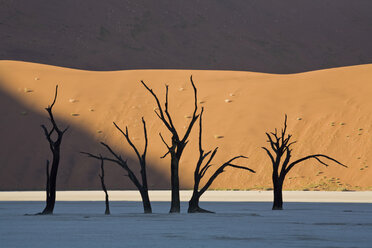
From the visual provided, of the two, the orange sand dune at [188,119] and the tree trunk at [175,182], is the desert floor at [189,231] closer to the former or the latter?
the tree trunk at [175,182]

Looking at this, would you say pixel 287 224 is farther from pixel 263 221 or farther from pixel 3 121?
pixel 3 121

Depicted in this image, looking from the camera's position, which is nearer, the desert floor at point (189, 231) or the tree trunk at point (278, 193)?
the desert floor at point (189, 231)

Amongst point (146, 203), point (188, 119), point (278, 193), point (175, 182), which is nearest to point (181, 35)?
point (188, 119)

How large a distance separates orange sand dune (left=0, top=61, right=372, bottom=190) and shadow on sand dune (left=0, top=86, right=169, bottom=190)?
0.24 ft

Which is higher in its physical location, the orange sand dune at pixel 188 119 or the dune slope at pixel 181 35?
the dune slope at pixel 181 35

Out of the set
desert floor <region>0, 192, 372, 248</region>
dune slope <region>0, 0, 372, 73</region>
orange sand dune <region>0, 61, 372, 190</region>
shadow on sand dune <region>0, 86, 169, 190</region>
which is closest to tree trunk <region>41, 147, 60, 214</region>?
desert floor <region>0, 192, 372, 248</region>

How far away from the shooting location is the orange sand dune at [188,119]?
61.8m

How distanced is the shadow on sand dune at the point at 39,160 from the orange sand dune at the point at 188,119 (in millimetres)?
73

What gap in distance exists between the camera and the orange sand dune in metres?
61.8

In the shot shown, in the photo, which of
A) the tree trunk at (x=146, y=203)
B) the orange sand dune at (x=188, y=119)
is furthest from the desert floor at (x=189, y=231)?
the orange sand dune at (x=188, y=119)

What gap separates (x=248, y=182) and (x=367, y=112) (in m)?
11.3

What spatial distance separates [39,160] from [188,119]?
11.5 metres

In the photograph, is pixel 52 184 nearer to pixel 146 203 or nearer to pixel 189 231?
pixel 146 203

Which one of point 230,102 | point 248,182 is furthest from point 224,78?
point 248,182
